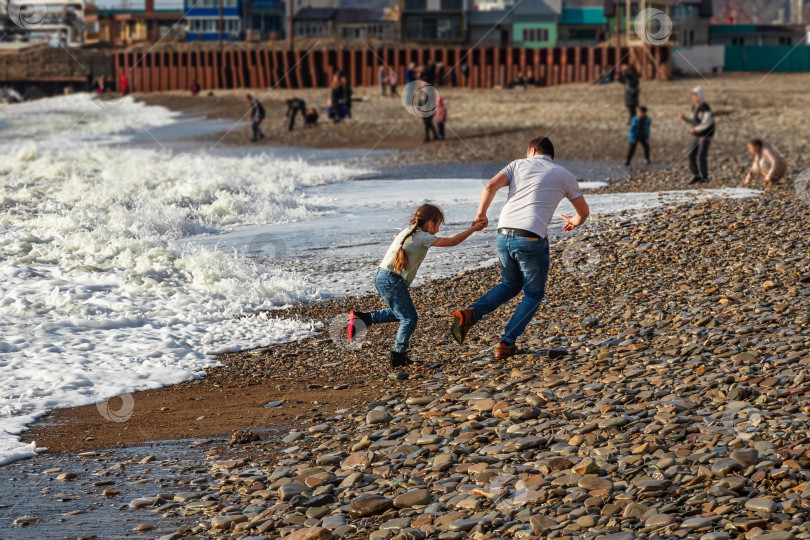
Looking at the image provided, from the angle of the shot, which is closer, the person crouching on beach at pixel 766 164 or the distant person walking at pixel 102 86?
the person crouching on beach at pixel 766 164

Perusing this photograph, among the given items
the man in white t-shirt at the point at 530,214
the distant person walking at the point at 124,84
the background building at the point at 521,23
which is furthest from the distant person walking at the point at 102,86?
the man in white t-shirt at the point at 530,214

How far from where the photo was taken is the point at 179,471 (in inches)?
249

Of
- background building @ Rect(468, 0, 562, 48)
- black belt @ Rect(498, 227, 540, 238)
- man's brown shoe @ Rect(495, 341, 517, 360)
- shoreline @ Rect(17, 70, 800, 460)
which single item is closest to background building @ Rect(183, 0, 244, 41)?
background building @ Rect(468, 0, 562, 48)

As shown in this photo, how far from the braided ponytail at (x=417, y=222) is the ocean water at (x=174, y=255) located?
234 centimetres

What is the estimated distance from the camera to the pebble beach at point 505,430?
204 inches

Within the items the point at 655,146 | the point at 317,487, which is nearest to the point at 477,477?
the point at 317,487

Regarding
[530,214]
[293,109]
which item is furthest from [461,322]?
[293,109]

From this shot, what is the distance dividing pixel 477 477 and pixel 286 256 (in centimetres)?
849

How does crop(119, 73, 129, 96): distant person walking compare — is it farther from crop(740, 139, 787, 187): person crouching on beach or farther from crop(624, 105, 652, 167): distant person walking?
crop(740, 139, 787, 187): person crouching on beach

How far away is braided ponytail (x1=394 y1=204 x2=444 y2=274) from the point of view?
7.59 metres

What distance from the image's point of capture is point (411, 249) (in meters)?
7.69

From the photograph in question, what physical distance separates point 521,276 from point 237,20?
92.8 m

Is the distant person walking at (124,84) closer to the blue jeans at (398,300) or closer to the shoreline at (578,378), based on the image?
the shoreline at (578,378)

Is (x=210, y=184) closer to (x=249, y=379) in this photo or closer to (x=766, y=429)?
(x=249, y=379)
